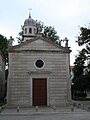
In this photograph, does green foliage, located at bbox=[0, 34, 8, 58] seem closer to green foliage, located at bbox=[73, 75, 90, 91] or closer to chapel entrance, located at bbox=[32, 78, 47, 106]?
green foliage, located at bbox=[73, 75, 90, 91]

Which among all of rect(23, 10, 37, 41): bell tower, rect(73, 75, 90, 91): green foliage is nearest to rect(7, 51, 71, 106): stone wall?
rect(23, 10, 37, 41): bell tower

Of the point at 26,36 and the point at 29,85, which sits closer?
the point at 29,85

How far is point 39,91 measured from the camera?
2942 cm

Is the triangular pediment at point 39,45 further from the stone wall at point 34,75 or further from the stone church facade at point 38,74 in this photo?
the stone wall at point 34,75

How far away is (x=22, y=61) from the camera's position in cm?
2931

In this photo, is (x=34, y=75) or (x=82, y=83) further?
(x=82, y=83)

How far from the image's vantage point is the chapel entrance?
95.5 feet

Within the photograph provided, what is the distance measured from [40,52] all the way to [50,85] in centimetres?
379

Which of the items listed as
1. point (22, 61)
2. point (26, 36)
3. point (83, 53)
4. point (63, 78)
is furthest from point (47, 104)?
point (26, 36)

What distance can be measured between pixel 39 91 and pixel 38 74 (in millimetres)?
1871

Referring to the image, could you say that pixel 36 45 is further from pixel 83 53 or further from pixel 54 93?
pixel 83 53

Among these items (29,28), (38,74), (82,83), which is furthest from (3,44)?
(38,74)

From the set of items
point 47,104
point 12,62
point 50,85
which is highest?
point 12,62

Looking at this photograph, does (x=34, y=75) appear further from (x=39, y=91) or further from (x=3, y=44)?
(x=3, y=44)
